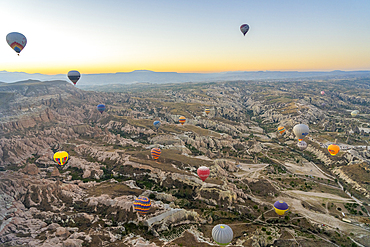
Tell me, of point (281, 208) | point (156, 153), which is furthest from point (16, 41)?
point (281, 208)

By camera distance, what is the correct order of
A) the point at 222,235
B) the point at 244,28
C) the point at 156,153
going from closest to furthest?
1. the point at 222,235
2. the point at 156,153
3. the point at 244,28

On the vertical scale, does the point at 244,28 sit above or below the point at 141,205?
above

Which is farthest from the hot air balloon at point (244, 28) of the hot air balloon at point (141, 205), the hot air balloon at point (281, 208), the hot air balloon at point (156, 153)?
the hot air balloon at point (141, 205)

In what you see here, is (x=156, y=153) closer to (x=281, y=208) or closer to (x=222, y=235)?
(x=222, y=235)

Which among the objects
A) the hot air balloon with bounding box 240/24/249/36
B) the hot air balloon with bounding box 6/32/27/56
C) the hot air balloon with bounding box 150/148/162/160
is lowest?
the hot air balloon with bounding box 150/148/162/160

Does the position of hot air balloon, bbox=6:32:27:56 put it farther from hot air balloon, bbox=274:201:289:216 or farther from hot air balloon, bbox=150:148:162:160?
hot air balloon, bbox=274:201:289:216

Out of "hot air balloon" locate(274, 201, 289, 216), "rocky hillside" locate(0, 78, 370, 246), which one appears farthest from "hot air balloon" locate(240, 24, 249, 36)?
"hot air balloon" locate(274, 201, 289, 216)

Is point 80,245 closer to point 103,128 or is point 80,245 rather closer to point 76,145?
point 76,145

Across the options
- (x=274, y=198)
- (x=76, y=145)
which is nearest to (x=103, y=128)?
(x=76, y=145)

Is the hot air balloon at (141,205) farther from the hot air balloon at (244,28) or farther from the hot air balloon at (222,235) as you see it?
the hot air balloon at (244,28)
